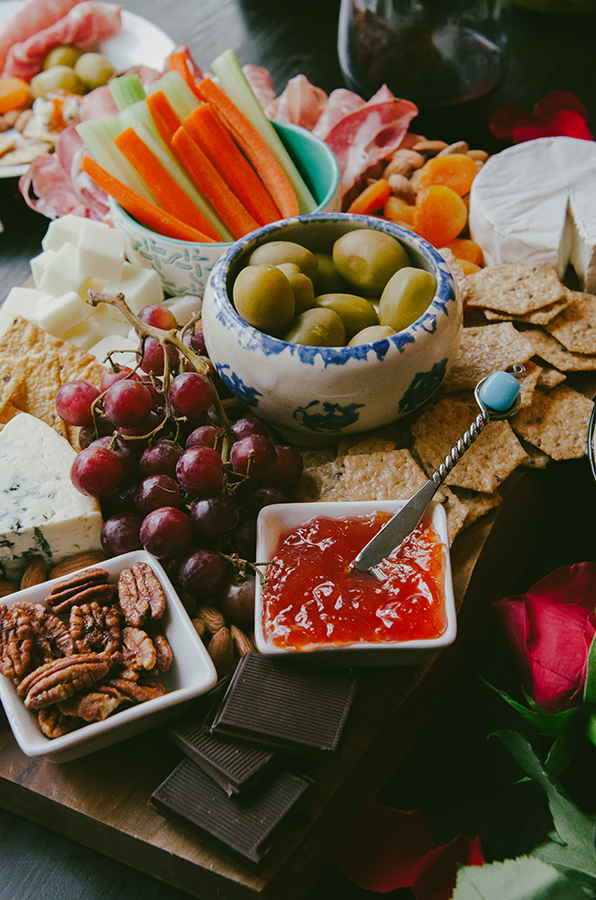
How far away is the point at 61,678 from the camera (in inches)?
29.9

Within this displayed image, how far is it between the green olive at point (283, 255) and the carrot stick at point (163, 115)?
47cm

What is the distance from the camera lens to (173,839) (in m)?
0.76

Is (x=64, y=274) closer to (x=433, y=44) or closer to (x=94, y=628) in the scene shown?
(x=94, y=628)

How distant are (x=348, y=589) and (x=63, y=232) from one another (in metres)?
0.94

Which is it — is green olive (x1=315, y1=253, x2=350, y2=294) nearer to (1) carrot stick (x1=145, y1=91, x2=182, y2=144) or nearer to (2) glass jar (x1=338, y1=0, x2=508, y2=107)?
(1) carrot stick (x1=145, y1=91, x2=182, y2=144)

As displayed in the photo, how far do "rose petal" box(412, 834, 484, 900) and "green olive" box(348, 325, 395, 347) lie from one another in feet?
2.10

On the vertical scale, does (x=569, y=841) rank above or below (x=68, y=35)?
below

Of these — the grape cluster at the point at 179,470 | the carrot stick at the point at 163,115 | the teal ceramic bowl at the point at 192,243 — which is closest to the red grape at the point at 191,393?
the grape cluster at the point at 179,470

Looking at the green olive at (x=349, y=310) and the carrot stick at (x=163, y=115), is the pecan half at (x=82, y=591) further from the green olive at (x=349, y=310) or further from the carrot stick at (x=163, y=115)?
the carrot stick at (x=163, y=115)

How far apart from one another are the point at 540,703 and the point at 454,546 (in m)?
0.24

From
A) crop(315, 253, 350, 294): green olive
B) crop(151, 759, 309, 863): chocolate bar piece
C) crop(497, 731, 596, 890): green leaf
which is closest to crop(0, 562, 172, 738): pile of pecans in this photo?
crop(151, 759, 309, 863): chocolate bar piece

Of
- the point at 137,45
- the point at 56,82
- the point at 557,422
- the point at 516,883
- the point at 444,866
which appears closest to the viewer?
the point at 516,883

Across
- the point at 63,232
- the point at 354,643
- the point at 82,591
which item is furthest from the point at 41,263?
the point at 354,643

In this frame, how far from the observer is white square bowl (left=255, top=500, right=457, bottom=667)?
80 cm
